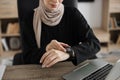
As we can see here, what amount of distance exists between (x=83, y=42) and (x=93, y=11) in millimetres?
2173

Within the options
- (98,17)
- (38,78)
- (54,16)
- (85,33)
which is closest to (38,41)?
(54,16)

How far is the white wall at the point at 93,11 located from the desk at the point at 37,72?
2316mm

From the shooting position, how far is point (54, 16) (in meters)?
1.42

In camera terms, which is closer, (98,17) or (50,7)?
(50,7)

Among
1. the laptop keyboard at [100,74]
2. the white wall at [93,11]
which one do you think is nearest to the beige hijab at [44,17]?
the laptop keyboard at [100,74]

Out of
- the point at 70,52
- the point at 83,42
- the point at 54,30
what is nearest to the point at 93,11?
the point at 54,30

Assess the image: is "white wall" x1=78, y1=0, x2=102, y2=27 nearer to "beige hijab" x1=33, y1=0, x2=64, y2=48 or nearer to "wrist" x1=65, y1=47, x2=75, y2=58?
"beige hijab" x1=33, y1=0, x2=64, y2=48

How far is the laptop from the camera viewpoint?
99 cm

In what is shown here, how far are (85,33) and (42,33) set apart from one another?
1.00 feet

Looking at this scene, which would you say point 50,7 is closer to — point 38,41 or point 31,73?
point 38,41

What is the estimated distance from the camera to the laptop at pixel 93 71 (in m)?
0.99

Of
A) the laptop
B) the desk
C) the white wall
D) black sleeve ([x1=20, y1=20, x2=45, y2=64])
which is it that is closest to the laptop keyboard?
the laptop

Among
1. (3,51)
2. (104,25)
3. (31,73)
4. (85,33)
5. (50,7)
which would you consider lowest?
(3,51)

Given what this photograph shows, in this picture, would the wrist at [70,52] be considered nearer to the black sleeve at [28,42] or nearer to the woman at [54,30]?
the woman at [54,30]
